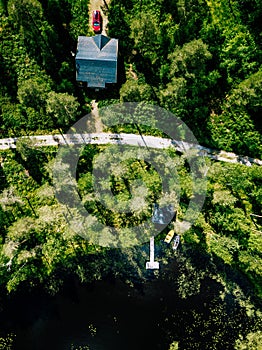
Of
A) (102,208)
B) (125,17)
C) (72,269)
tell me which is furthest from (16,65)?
(72,269)

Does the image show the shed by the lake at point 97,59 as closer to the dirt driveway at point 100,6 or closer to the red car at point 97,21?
the red car at point 97,21

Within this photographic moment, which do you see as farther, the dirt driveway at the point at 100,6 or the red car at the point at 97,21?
the dirt driveway at the point at 100,6

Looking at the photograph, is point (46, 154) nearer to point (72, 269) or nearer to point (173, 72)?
point (72, 269)

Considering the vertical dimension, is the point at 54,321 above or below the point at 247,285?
below

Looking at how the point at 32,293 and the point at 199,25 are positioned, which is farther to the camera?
the point at 32,293

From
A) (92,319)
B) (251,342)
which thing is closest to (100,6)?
(92,319)

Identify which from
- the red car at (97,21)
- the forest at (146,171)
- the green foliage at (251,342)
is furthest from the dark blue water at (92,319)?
the red car at (97,21)
